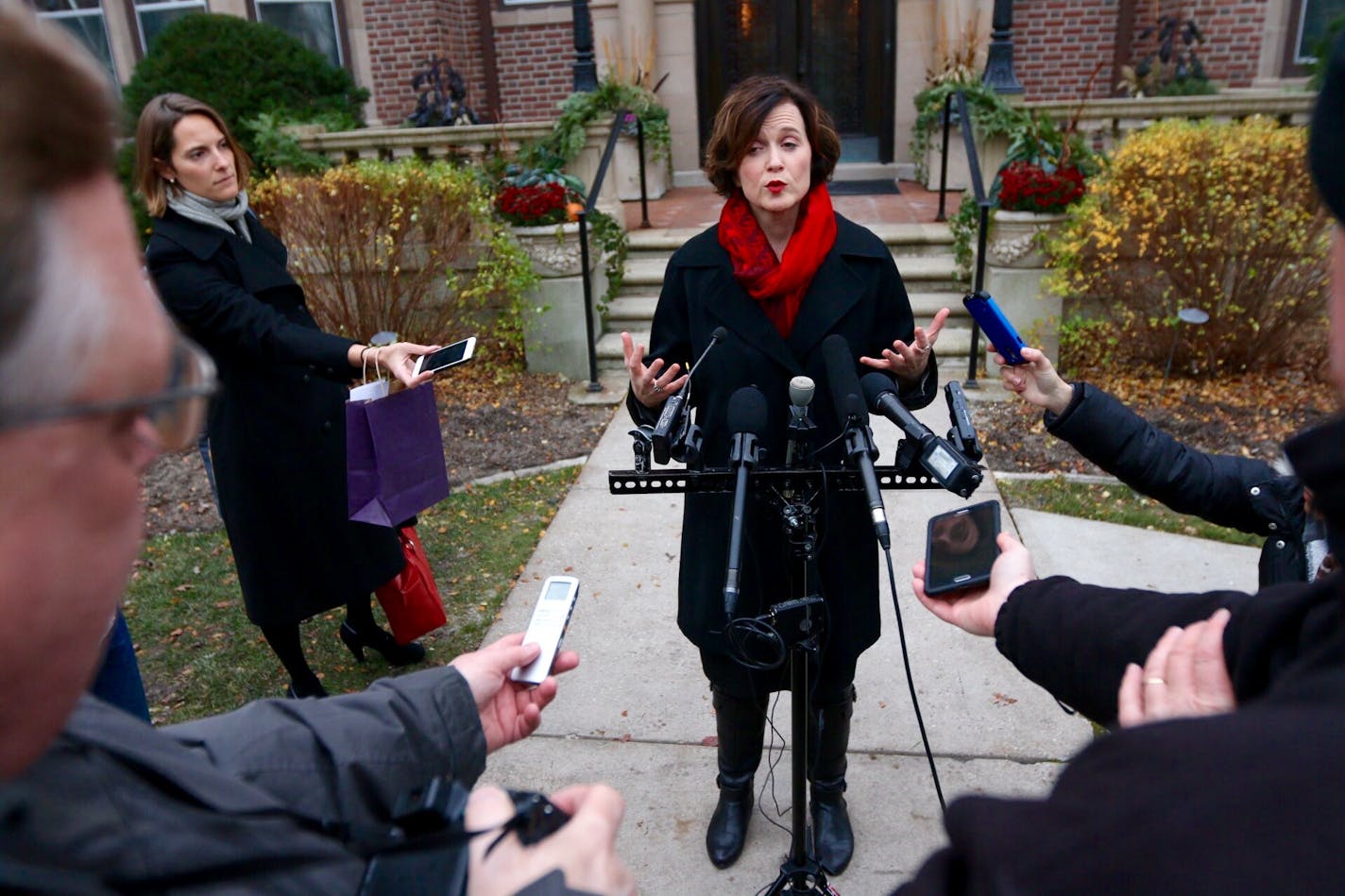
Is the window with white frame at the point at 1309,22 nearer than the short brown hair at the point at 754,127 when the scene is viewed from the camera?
No

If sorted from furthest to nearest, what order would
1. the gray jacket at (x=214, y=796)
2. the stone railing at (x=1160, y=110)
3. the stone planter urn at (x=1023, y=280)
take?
the stone railing at (x=1160, y=110)
the stone planter urn at (x=1023, y=280)
the gray jacket at (x=214, y=796)

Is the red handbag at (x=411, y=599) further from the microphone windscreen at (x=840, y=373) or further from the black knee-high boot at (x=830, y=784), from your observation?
the microphone windscreen at (x=840, y=373)

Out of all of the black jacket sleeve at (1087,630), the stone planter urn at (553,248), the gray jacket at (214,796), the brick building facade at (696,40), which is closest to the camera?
the gray jacket at (214,796)

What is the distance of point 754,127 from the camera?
256 cm

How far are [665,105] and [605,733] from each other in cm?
945

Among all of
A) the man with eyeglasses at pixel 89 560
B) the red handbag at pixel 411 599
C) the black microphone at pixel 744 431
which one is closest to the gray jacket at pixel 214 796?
the man with eyeglasses at pixel 89 560

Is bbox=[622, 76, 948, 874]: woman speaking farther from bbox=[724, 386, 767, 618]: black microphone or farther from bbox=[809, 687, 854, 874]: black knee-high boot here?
bbox=[724, 386, 767, 618]: black microphone

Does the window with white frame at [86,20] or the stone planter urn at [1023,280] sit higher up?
the window with white frame at [86,20]

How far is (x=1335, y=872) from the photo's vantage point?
64 centimetres

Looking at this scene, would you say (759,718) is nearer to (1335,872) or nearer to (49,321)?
(1335,872)

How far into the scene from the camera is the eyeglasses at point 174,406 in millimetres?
689

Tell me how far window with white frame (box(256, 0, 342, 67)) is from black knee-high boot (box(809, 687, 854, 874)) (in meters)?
11.3

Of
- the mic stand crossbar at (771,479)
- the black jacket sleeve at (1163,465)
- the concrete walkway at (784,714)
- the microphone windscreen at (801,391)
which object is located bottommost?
the concrete walkway at (784,714)

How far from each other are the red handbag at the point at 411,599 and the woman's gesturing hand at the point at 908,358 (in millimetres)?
2059
